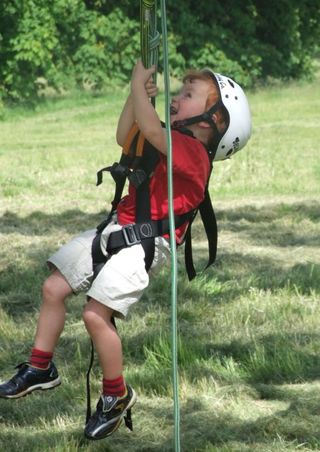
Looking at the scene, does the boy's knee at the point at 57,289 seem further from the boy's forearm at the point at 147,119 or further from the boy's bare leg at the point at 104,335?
the boy's forearm at the point at 147,119

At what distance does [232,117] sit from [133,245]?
0.64 metres

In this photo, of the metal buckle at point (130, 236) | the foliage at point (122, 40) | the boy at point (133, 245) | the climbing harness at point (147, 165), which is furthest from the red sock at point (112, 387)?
the foliage at point (122, 40)

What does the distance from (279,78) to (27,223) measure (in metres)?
19.7

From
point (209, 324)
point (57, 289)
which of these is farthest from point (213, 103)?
point (209, 324)

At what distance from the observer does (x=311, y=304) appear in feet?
21.7

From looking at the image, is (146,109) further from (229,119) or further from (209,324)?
(209,324)

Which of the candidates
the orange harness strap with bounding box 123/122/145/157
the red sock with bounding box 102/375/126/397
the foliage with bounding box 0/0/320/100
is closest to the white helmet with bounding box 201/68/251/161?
the orange harness strap with bounding box 123/122/145/157

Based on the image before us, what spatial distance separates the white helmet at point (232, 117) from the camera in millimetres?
4422

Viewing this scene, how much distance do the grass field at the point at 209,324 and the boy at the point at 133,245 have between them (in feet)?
1.03

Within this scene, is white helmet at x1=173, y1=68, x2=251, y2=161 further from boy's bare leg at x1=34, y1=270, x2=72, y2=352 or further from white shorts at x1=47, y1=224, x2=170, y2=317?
boy's bare leg at x1=34, y1=270, x2=72, y2=352

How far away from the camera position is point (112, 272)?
4223mm

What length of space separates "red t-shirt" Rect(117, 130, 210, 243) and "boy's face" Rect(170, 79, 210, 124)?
0.13m

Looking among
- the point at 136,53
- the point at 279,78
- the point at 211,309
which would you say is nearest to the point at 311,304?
the point at 211,309

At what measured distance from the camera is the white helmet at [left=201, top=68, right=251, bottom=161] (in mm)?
4422
